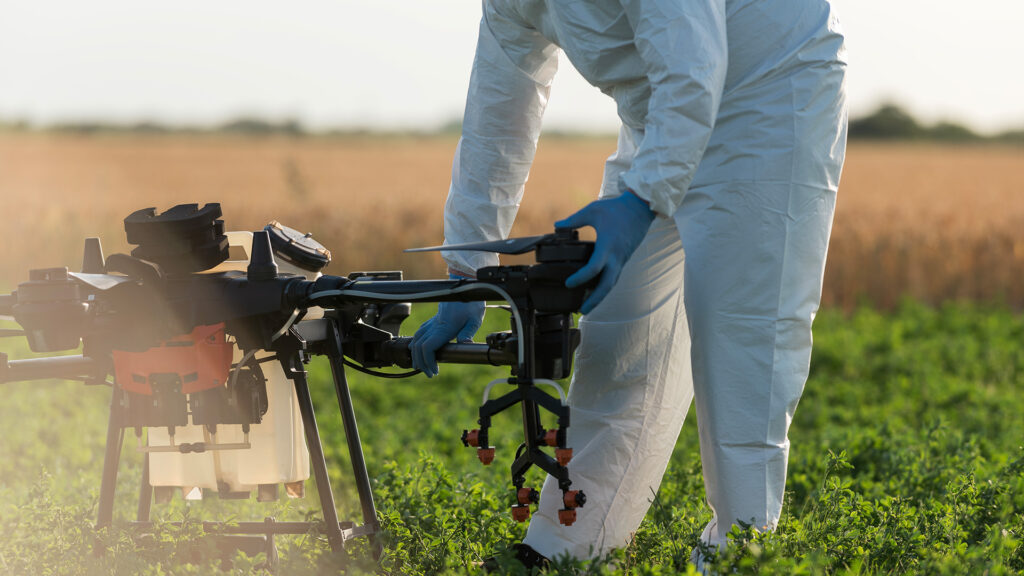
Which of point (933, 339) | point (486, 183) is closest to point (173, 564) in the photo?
point (486, 183)

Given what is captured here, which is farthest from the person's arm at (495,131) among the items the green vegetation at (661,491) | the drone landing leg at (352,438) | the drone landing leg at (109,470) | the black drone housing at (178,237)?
the drone landing leg at (109,470)

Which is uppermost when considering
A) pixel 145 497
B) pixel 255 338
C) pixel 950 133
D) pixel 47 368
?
pixel 255 338

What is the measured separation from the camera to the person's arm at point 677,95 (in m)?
2.41

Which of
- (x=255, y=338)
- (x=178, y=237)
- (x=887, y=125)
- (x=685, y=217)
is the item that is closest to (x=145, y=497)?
(x=255, y=338)

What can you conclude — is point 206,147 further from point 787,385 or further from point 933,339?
point 787,385

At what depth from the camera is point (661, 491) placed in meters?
3.80

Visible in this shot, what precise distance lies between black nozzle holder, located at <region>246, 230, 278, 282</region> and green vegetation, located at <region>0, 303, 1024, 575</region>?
31.1 inches

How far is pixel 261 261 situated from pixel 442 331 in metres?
0.54

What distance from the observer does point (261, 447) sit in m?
2.92

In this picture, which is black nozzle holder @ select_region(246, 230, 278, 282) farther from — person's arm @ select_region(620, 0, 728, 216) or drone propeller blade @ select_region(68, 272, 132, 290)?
person's arm @ select_region(620, 0, 728, 216)

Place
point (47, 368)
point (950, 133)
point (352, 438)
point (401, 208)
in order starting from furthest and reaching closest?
point (950, 133), point (401, 208), point (352, 438), point (47, 368)

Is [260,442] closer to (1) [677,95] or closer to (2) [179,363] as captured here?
(2) [179,363]

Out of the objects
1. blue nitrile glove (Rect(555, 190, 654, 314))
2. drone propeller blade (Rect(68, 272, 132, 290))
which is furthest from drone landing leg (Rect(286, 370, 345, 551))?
blue nitrile glove (Rect(555, 190, 654, 314))

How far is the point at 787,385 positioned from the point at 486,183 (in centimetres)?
107
